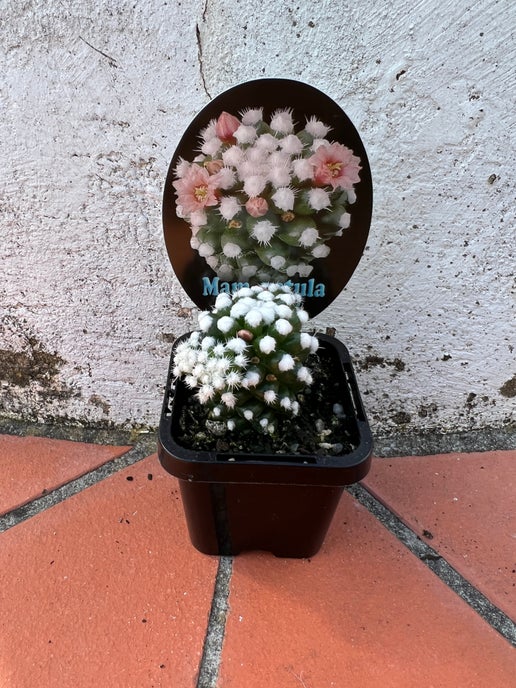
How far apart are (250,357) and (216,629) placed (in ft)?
1.37

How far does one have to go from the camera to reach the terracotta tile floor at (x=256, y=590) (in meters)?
0.71

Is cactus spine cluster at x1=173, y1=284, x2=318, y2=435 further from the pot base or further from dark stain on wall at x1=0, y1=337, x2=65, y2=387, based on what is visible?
dark stain on wall at x1=0, y1=337, x2=65, y2=387

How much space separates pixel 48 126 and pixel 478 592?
3.25 feet

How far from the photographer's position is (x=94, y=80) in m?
0.74

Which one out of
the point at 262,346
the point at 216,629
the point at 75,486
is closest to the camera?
the point at 262,346

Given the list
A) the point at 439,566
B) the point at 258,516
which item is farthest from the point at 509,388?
the point at 258,516

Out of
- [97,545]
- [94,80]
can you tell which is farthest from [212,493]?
[94,80]

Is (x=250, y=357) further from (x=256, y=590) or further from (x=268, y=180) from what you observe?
(x=256, y=590)

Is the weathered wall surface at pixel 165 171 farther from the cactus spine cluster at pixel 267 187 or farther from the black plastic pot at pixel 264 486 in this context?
the black plastic pot at pixel 264 486

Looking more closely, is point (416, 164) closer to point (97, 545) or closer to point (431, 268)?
point (431, 268)

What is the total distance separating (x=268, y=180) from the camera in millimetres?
699

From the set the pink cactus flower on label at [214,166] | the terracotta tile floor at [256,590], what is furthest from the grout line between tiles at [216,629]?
the pink cactus flower on label at [214,166]

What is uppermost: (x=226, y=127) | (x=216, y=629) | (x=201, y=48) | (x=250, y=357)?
(x=201, y=48)

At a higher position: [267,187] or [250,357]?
[267,187]
